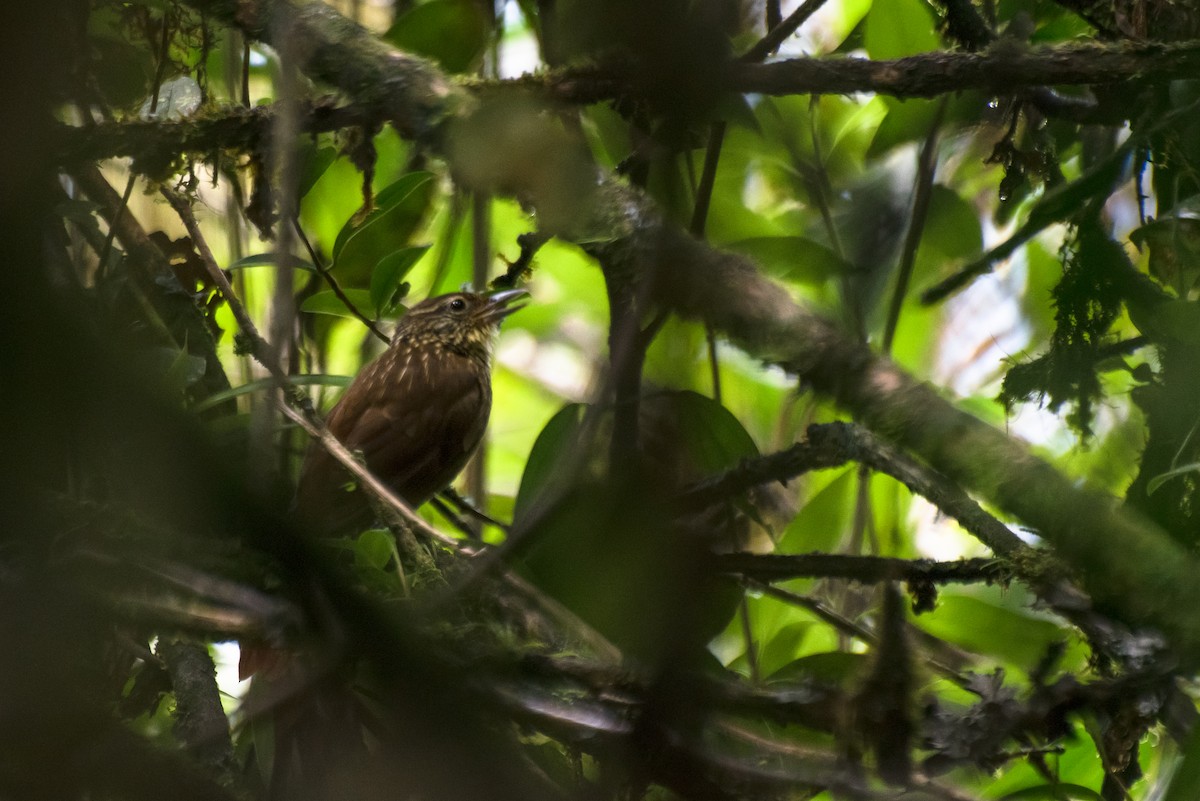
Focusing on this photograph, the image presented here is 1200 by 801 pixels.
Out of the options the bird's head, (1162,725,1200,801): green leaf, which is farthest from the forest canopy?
the bird's head

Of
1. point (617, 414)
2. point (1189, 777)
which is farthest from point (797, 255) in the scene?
point (617, 414)

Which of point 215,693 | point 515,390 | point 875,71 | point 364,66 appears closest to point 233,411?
point 215,693

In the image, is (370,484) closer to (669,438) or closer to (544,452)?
(544,452)

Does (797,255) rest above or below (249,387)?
above

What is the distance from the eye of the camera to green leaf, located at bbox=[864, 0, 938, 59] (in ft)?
8.40

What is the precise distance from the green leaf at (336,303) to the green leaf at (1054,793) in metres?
1.66

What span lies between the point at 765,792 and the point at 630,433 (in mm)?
309

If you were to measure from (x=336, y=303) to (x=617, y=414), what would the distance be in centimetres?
175

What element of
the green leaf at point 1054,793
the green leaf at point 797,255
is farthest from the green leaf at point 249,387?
the green leaf at point 1054,793

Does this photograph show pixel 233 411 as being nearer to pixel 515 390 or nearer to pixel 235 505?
pixel 235 505

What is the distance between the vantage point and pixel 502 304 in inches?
146

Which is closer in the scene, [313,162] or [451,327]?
[313,162]

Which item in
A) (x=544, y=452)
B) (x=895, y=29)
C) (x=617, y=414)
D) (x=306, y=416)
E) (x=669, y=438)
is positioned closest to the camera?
(x=669, y=438)

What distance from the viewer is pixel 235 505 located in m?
0.60
